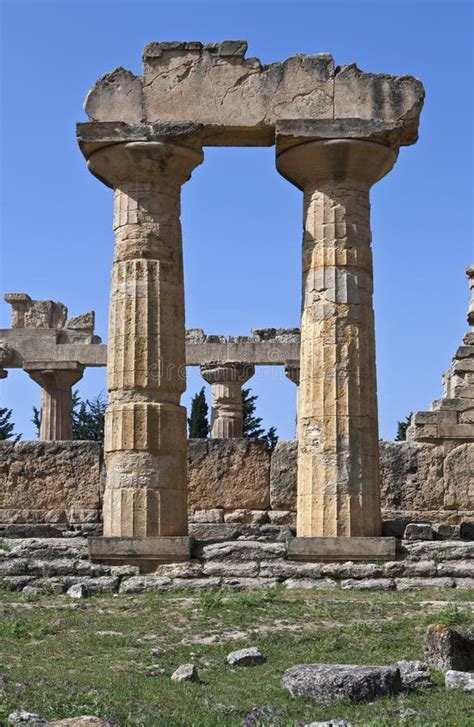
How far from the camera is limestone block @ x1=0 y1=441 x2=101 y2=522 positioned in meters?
20.8

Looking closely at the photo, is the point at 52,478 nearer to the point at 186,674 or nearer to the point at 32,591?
the point at 32,591

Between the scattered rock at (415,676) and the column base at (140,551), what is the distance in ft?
21.3

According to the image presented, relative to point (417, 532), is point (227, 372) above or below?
above

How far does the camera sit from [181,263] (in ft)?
61.0

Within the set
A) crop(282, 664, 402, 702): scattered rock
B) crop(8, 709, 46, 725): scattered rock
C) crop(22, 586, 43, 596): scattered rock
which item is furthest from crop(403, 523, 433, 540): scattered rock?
crop(8, 709, 46, 725): scattered rock

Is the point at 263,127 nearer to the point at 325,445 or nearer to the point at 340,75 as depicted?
the point at 340,75

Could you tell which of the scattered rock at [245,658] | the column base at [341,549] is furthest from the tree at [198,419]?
the scattered rock at [245,658]

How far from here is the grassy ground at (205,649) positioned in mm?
9914

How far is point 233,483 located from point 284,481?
86 centimetres

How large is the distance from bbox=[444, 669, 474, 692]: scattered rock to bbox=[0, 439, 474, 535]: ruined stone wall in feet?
31.4

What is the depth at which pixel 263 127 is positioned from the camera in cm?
1836

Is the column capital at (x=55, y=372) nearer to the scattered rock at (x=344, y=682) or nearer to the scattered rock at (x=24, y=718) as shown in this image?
the scattered rock at (x=344, y=682)

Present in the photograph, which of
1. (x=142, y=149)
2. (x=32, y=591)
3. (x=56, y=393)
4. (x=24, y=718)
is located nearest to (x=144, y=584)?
(x=32, y=591)

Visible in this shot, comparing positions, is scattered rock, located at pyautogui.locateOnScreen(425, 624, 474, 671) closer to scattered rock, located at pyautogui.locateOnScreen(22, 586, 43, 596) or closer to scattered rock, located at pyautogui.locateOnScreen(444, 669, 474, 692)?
scattered rock, located at pyautogui.locateOnScreen(444, 669, 474, 692)
